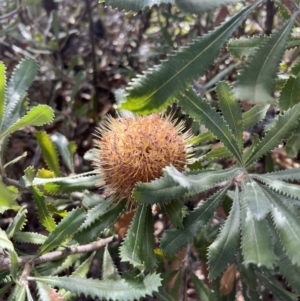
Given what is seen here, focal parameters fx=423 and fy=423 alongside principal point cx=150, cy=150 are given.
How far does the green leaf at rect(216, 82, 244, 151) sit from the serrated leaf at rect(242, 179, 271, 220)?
0.55 ft

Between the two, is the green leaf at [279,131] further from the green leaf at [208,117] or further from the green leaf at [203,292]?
the green leaf at [203,292]

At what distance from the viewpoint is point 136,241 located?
1.12 m

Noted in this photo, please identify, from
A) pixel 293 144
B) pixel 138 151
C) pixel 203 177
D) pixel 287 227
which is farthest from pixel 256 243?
pixel 293 144

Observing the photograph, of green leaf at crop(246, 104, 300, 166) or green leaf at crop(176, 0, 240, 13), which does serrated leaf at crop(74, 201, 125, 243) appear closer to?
green leaf at crop(246, 104, 300, 166)

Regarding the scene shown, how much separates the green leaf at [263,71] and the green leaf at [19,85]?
858 millimetres

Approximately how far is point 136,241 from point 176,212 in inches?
5.2

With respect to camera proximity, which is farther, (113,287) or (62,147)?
(62,147)

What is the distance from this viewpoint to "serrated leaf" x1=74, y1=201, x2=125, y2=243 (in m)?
1.19

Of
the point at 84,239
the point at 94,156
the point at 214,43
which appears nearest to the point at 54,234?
the point at 84,239

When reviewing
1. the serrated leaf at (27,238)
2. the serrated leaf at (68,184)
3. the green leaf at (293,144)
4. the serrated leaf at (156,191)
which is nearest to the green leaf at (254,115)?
the green leaf at (293,144)

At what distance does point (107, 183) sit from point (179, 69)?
1.70ft

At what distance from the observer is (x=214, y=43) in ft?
2.93

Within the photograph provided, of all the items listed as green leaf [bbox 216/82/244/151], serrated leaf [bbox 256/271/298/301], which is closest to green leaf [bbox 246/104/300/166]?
green leaf [bbox 216/82/244/151]

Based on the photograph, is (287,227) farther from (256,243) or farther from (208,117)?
(208,117)
